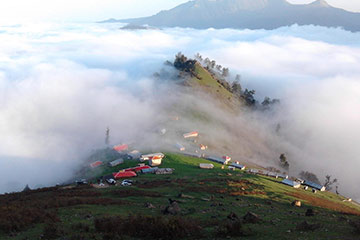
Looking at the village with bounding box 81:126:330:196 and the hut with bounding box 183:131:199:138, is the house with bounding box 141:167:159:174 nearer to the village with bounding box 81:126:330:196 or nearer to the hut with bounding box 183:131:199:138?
the village with bounding box 81:126:330:196

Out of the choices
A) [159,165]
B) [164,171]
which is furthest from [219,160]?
[164,171]

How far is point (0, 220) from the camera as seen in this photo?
27.5 meters

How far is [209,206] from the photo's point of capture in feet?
133

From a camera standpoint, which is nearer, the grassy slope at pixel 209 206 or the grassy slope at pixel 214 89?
the grassy slope at pixel 209 206

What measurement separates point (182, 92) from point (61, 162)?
80477 mm

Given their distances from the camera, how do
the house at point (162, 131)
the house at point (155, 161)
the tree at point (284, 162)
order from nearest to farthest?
1. the house at point (155, 161)
2. the house at point (162, 131)
3. the tree at point (284, 162)

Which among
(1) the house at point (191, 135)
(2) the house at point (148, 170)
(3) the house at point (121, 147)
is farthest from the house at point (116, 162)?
(1) the house at point (191, 135)

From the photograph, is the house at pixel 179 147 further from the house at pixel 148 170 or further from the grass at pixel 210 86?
the grass at pixel 210 86

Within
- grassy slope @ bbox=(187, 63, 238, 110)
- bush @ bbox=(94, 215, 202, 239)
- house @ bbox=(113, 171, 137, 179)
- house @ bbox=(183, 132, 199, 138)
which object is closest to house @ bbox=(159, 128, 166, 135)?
house @ bbox=(183, 132, 199, 138)

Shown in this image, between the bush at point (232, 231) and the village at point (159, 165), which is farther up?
the bush at point (232, 231)

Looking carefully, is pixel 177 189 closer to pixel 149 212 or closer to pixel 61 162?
pixel 149 212

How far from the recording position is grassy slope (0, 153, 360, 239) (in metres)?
25.8

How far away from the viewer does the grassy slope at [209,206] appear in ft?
84.6

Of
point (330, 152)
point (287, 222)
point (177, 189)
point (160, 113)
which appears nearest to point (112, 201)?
point (177, 189)
